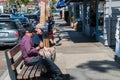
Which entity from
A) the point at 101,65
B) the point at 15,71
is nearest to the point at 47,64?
the point at 15,71

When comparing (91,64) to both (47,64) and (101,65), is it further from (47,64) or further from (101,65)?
(47,64)

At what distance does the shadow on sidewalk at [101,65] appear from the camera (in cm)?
1070

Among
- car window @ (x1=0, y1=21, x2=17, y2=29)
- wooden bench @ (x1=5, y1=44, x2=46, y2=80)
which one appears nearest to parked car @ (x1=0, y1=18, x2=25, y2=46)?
car window @ (x1=0, y1=21, x2=17, y2=29)

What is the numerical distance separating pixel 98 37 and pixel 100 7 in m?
1.58

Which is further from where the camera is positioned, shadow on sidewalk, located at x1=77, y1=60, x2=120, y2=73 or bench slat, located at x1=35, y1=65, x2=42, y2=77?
shadow on sidewalk, located at x1=77, y1=60, x2=120, y2=73

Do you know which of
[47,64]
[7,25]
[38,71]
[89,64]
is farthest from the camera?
[7,25]

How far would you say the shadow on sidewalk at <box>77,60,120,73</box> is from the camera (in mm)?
10695

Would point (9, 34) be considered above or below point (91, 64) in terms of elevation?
above

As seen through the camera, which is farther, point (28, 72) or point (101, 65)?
point (101, 65)

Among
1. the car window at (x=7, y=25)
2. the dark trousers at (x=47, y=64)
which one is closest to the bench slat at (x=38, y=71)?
the dark trousers at (x=47, y=64)

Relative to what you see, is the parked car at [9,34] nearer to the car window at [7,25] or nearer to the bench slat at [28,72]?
the car window at [7,25]

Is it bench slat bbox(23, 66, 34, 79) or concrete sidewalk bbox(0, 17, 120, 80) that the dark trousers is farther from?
concrete sidewalk bbox(0, 17, 120, 80)

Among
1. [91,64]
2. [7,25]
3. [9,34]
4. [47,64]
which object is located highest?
[7,25]

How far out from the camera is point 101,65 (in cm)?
1141
